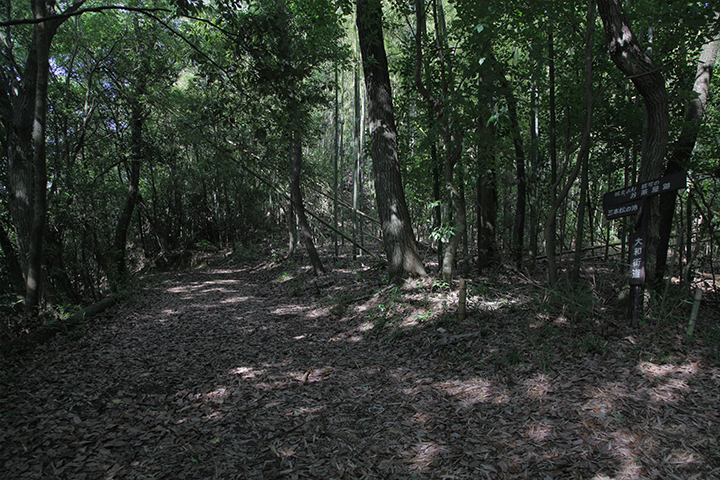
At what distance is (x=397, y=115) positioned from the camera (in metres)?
7.26

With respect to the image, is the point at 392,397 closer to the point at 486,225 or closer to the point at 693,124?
the point at 486,225

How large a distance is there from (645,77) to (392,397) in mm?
4008

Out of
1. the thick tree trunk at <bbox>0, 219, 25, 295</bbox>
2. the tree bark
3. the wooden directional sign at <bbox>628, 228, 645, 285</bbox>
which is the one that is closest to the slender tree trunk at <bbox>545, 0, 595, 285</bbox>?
the wooden directional sign at <bbox>628, 228, 645, 285</bbox>

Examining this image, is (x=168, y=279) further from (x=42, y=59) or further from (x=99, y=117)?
(x=42, y=59)

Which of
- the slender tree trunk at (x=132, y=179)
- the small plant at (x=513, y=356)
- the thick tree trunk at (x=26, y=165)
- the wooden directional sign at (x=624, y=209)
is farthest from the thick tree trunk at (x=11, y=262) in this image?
the wooden directional sign at (x=624, y=209)

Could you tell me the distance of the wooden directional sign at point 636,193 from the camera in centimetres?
346

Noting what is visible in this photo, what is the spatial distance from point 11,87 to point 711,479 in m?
9.04

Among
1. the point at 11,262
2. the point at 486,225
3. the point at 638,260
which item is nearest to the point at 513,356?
the point at 638,260

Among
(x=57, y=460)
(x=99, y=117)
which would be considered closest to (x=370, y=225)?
(x=99, y=117)

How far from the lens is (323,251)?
12.5 metres

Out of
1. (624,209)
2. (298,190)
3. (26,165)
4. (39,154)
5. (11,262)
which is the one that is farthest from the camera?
(298,190)

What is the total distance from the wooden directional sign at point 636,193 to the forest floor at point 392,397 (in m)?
1.08

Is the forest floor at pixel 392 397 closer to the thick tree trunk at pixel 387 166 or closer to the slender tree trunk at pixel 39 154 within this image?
the thick tree trunk at pixel 387 166

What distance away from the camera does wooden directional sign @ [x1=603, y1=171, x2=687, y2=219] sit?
346 centimetres
